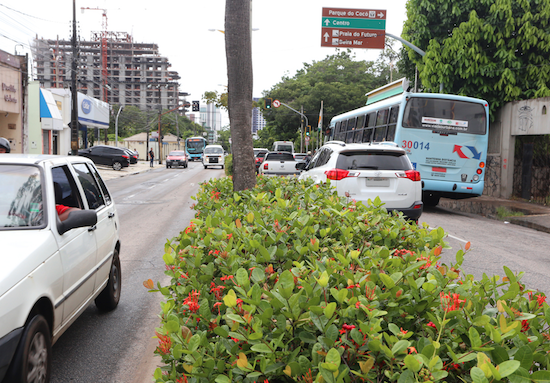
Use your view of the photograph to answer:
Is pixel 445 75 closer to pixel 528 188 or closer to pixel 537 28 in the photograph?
pixel 537 28

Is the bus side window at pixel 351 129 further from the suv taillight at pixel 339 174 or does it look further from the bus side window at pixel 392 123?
the suv taillight at pixel 339 174

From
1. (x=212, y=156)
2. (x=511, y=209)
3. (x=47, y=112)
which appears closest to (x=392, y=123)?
(x=511, y=209)

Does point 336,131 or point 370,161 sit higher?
point 336,131

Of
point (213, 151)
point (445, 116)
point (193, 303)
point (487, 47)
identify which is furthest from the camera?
point (213, 151)

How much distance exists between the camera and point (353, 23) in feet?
68.3

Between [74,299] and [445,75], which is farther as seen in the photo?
[445,75]

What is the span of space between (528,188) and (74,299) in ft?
59.2

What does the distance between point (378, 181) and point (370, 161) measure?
41 centimetres

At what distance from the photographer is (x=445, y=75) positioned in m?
19.2

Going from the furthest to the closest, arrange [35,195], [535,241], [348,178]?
[535,241], [348,178], [35,195]

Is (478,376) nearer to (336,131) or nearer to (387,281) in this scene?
(387,281)

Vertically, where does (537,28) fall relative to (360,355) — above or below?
above

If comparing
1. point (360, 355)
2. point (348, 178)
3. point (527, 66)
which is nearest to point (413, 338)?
point (360, 355)

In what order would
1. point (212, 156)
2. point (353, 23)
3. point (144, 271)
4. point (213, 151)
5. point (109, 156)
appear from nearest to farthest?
1. point (144, 271)
2. point (353, 23)
3. point (109, 156)
4. point (212, 156)
5. point (213, 151)
